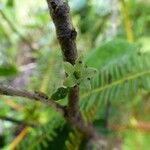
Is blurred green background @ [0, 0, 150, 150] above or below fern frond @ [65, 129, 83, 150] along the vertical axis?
above

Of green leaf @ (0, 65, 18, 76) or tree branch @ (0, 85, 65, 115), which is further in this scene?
green leaf @ (0, 65, 18, 76)

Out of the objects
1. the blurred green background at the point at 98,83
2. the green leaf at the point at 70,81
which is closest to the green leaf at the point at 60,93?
the green leaf at the point at 70,81

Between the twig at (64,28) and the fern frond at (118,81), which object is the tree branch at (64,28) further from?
the fern frond at (118,81)

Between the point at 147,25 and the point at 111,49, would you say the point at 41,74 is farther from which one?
the point at 147,25

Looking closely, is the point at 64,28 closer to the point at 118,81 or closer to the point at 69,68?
the point at 69,68

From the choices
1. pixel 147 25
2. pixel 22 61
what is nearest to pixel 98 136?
pixel 147 25

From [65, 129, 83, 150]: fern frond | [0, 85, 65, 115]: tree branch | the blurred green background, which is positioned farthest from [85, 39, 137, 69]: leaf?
[0, 85, 65, 115]: tree branch

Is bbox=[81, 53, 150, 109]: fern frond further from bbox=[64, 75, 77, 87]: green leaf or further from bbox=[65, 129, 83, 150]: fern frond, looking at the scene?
bbox=[64, 75, 77, 87]: green leaf

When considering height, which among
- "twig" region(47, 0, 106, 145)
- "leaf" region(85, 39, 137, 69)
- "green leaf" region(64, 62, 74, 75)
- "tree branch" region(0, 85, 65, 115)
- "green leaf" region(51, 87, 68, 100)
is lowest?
"tree branch" region(0, 85, 65, 115)
